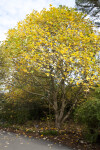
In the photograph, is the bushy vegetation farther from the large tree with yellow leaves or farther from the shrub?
the large tree with yellow leaves

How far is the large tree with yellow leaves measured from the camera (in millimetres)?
7246

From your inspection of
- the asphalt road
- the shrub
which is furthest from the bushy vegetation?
the asphalt road

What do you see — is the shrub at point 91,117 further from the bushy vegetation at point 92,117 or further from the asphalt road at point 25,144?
the asphalt road at point 25,144

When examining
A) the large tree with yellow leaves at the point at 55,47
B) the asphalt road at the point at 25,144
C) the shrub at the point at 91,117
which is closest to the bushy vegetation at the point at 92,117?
the shrub at the point at 91,117

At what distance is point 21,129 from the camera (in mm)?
9281

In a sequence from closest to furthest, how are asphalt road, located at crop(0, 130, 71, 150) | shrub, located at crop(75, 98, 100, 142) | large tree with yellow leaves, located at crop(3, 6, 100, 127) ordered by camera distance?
shrub, located at crop(75, 98, 100, 142)
asphalt road, located at crop(0, 130, 71, 150)
large tree with yellow leaves, located at crop(3, 6, 100, 127)

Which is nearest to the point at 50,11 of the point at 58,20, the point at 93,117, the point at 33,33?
the point at 58,20

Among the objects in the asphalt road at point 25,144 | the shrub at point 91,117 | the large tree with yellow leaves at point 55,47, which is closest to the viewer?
the shrub at point 91,117

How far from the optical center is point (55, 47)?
700 cm

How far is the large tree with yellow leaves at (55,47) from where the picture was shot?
Answer: 7.25 m

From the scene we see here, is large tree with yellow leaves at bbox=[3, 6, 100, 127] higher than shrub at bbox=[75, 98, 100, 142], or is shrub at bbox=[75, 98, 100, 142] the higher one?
large tree with yellow leaves at bbox=[3, 6, 100, 127]

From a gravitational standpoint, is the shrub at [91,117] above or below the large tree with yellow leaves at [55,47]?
below

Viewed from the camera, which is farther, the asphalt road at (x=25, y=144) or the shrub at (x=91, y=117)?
the asphalt road at (x=25, y=144)

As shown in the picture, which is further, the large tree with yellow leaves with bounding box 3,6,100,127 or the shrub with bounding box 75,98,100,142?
the large tree with yellow leaves with bounding box 3,6,100,127
